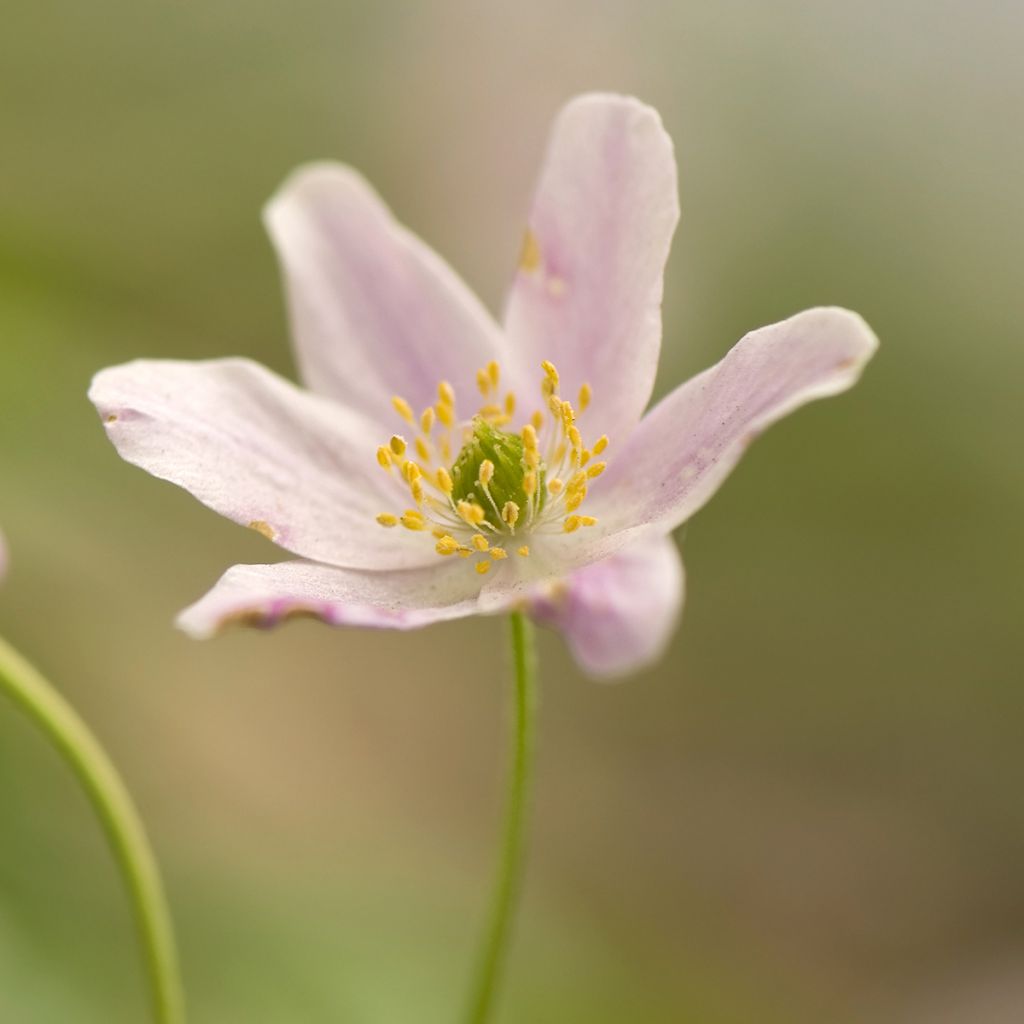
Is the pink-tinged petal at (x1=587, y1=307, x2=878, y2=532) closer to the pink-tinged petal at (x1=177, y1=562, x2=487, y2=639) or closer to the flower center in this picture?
the flower center

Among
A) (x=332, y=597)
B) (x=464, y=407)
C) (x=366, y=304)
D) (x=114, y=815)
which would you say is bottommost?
(x=114, y=815)

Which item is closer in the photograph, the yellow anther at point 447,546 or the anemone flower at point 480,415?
the anemone flower at point 480,415

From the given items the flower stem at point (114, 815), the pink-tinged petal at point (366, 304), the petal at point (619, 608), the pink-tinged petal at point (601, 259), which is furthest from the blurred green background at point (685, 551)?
the petal at point (619, 608)

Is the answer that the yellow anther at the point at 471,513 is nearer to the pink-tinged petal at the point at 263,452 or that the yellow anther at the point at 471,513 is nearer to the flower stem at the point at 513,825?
the pink-tinged petal at the point at 263,452

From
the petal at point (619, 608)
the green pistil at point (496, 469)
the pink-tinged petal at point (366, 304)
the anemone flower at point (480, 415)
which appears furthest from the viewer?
the pink-tinged petal at point (366, 304)

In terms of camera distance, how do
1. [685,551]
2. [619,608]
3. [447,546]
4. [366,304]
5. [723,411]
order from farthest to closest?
[685,551] → [366,304] → [447,546] → [723,411] → [619,608]

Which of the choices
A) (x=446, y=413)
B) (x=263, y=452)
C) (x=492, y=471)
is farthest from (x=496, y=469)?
(x=263, y=452)

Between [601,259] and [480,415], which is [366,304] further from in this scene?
[601,259]
